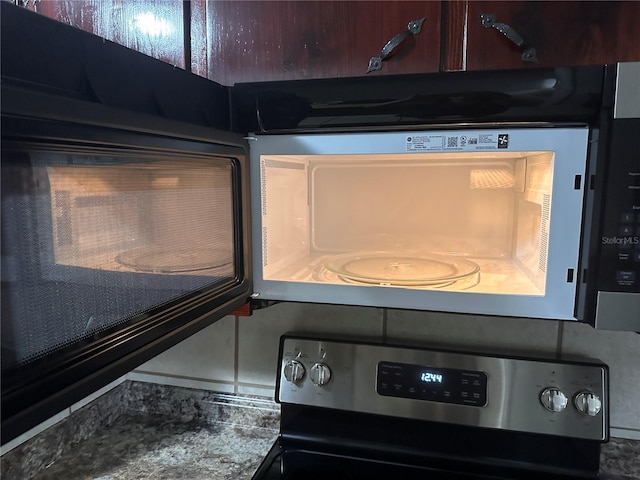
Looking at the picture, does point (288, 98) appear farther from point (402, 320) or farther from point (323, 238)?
point (402, 320)

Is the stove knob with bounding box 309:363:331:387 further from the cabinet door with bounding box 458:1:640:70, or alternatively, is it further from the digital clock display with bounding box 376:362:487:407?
the cabinet door with bounding box 458:1:640:70

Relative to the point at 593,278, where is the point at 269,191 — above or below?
above

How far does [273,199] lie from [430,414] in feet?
1.59

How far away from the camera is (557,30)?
626 millimetres

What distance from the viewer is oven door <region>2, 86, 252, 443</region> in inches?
14.3

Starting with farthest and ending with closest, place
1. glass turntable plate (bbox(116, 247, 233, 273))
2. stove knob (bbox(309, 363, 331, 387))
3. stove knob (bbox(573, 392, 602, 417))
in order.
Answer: stove knob (bbox(309, 363, 331, 387)) < stove knob (bbox(573, 392, 602, 417)) < glass turntable plate (bbox(116, 247, 233, 273))

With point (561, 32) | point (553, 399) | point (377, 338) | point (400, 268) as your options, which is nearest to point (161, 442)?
point (377, 338)

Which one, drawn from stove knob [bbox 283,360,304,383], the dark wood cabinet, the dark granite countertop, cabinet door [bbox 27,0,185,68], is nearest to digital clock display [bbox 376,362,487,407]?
stove knob [bbox 283,360,304,383]

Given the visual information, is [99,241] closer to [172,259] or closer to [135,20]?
[172,259]

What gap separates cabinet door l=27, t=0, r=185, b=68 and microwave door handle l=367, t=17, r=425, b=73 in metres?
0.29

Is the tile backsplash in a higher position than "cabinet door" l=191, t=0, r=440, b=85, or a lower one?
lower

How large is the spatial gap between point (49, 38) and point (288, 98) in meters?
0.34

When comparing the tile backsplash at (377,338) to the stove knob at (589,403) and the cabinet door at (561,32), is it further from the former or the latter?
the cabinet door at (561,32)

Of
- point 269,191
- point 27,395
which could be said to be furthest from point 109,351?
point 269,191
